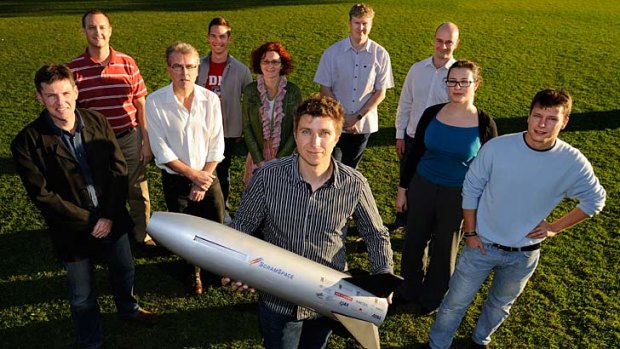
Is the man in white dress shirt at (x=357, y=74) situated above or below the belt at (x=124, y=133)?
above

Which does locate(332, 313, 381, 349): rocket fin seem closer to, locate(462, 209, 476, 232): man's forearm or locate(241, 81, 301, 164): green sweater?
locate(462, 209, 476, 232): man's forearm

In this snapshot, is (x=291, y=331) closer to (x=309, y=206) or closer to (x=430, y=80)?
(x=309, y=206)

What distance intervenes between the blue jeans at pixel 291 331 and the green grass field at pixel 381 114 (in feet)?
3.70

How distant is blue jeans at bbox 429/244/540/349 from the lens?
156 inches

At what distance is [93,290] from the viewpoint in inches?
163

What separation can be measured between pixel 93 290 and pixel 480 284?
3.30m

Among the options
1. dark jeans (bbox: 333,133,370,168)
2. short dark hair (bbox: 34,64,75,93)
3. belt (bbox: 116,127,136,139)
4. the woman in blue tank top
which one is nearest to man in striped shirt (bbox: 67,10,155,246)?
belt (bbox: 116,127,136,139)

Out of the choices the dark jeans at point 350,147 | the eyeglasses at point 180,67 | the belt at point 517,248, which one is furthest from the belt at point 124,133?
the belt at point 517,248

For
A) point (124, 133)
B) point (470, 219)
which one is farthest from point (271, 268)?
point (124, 133)

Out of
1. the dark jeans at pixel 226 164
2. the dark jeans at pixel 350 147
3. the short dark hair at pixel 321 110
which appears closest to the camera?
the short dark hair at pixel 321 110

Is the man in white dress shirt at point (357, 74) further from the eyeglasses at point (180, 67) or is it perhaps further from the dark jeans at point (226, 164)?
the eyeglasses at point (180, 67)

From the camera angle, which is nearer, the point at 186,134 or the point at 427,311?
the point at 186,134

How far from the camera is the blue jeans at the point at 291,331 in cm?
333

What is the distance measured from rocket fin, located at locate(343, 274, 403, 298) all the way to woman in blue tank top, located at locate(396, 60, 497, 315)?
4.61 feet
